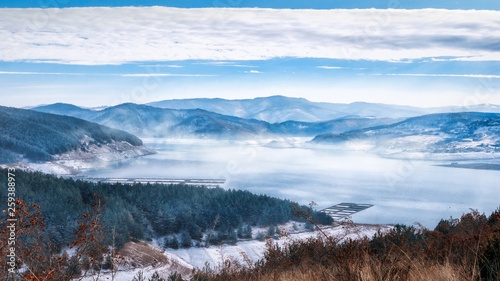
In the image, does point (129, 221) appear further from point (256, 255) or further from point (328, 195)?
point (328, 195)

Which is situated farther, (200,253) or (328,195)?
(328,195)

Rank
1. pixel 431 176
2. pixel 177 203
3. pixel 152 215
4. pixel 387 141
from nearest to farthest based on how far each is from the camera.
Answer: pixel 152 215 < pixel 177 203 < pixel 431 176 < pixel 387 141

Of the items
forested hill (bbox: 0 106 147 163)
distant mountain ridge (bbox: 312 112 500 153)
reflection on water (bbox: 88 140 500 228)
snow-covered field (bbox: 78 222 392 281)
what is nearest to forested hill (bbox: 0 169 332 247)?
snow-covered field (bbox: 78 222 392 281)

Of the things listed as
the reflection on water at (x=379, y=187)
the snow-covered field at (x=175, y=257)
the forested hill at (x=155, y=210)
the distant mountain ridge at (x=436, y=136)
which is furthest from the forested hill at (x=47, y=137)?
the distant mountain ridge at (x=436, y=136)

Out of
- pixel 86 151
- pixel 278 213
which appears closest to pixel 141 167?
pixel 86 151

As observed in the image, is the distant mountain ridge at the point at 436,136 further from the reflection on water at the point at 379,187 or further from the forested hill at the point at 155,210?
the forested hill at the point at 155,210

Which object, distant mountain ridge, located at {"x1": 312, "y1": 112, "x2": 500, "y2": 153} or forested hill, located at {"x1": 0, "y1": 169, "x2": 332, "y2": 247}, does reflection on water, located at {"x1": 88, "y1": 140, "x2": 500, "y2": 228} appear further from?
distant mountain ridge, located at {"x1": 312, "y1": 112, "x2": 500, "y2": 153}

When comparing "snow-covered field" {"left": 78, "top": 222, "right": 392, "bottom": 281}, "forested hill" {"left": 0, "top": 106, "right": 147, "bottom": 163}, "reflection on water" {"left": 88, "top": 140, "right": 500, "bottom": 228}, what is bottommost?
"reflection on water" {"left": 88, "top": 140, "right": 500, "bottom": 228}
